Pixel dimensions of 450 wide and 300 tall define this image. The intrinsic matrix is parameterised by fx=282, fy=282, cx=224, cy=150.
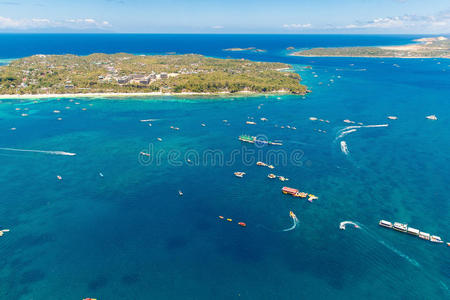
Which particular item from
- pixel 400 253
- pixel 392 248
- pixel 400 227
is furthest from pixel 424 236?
pixel 392 248

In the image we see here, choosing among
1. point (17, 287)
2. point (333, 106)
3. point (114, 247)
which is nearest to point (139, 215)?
point (114, 247)

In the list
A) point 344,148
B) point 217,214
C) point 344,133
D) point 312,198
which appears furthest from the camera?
point 344,133

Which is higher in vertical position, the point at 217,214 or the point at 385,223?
the point at 385,223

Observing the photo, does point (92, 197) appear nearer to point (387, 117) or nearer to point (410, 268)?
point (410, 268)

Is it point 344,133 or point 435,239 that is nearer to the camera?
point 435,239

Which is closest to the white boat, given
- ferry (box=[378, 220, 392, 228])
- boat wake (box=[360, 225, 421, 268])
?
ferry (box=[378, 220, 392, 228])

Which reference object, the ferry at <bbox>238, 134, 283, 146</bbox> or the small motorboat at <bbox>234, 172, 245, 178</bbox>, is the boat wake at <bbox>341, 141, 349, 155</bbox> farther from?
the small motorboat at <bbox>234, 172, 245, 178</bbox>

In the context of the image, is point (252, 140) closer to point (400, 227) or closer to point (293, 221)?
point (293, 221)
